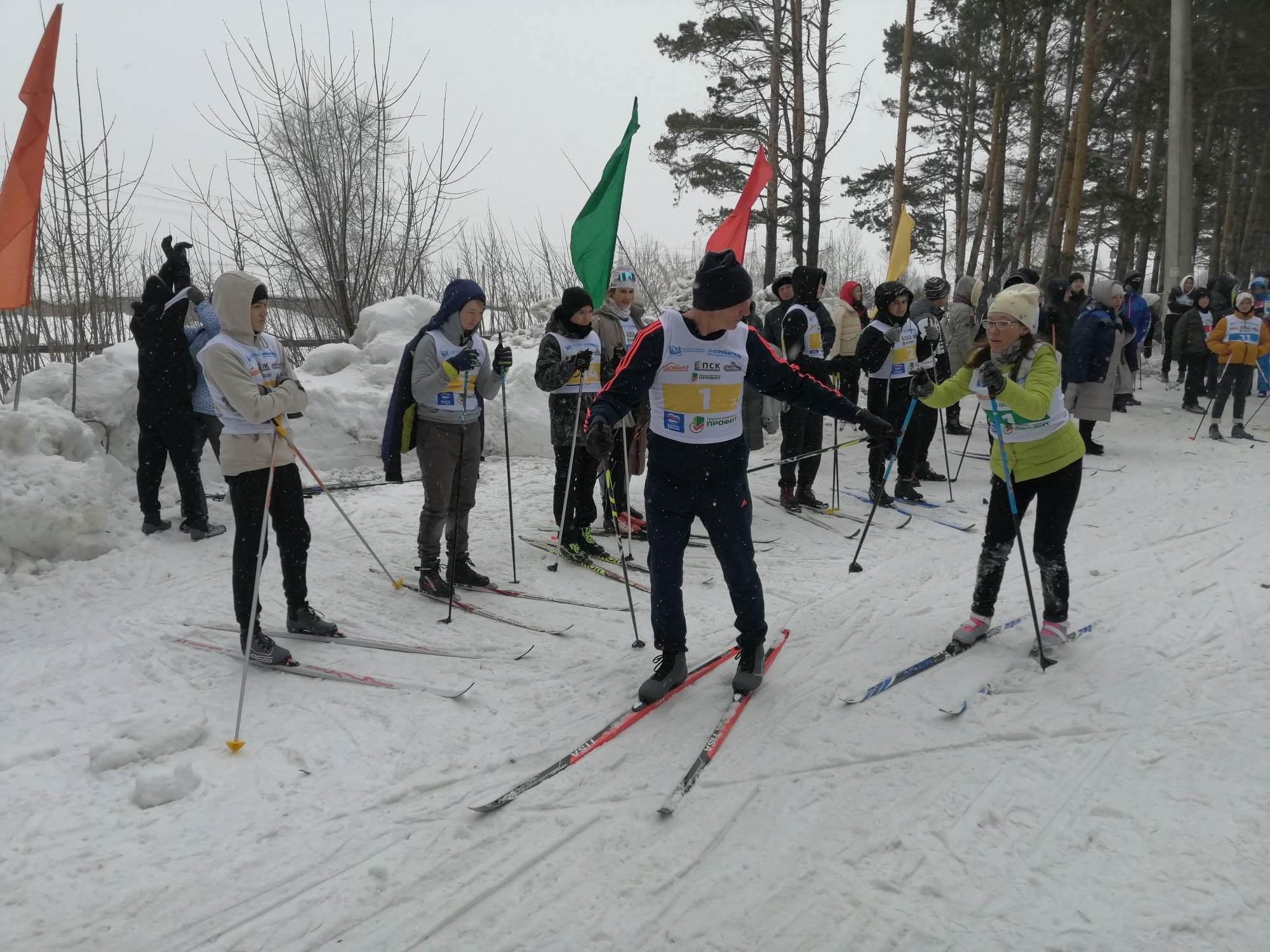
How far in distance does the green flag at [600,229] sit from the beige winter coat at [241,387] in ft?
6.59

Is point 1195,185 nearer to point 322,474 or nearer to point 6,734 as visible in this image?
point 322,474

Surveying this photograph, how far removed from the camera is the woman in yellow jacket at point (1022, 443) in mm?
3980

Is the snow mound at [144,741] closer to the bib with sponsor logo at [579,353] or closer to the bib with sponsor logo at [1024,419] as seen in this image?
the bib with sponsor logo at [579,353]

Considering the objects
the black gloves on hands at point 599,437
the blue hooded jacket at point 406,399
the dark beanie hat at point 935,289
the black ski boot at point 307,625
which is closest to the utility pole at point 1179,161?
the dark beanie hat at point 935,289

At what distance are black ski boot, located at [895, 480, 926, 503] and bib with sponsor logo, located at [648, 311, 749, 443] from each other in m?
4.82

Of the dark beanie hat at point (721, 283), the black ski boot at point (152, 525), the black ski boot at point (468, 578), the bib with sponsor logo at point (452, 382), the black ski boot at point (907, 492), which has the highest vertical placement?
the dark beanie hat at point (721, 283)

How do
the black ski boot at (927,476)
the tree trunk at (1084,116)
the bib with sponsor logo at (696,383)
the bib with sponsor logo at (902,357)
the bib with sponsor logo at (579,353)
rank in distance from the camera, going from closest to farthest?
the bib with sponsor logo at (696,383) < the bib with sponsor logo at (579,353) < the bib with sponsor logo at (902,357) < the black ski boot at (927,476) < the tree trunk at (1084,116)

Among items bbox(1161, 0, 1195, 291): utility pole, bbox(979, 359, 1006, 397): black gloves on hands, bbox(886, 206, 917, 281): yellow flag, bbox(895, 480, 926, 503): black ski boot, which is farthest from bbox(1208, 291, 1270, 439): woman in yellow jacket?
bbox(979, 359, 1006, 397): black gloves on hands

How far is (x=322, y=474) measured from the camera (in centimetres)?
818

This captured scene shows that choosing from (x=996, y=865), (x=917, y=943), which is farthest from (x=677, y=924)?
(x=996, y=865)

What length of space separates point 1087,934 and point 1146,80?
66.0 ft

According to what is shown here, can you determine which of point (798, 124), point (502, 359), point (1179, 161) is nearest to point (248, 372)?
point (502, 359)

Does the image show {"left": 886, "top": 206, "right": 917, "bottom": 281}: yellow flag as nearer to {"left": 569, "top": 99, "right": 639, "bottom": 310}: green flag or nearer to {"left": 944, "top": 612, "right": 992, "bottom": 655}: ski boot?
{"left": 569, "top": 99, "right": 639, "bottom": 310}: green flag

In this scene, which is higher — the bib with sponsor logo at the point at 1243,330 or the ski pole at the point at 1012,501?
the bib with sponsor logo at the point at 1243,330
